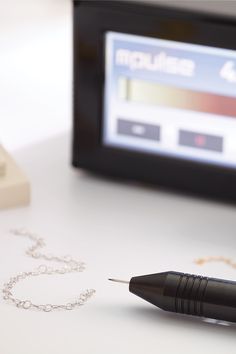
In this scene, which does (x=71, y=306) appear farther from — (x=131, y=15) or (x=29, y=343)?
(x=131, y=15)

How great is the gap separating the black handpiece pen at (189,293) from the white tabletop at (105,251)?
1 centimetres

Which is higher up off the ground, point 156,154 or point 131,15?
point 131,15

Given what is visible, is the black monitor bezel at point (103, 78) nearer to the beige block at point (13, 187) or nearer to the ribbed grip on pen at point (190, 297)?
the beige block at point (13, 187)

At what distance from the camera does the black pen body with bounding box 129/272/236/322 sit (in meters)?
0.65

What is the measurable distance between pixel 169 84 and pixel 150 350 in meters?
0.27

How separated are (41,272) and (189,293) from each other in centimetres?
12

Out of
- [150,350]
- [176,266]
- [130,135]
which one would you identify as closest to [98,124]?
[130,135]

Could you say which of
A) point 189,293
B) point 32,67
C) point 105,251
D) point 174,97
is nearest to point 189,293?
point 189,293

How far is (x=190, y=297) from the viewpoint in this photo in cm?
66

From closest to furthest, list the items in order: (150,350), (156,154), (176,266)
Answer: (150,350)
(176,266)
(156,154)

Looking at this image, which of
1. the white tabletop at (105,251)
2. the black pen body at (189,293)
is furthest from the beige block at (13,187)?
the black pen body at (189,293)

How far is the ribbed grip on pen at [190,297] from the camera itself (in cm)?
66

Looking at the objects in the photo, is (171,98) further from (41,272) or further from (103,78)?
(41,272)

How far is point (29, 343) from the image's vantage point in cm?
63
